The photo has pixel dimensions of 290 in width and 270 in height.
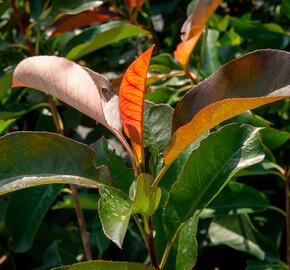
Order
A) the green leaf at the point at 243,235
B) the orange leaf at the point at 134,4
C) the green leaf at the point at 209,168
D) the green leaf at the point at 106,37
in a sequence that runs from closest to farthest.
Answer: the green leaf at the point at 209,168
the green leaf at the point at 243,235
the green leaf at the point at 106,37
the orange leaf at the point at 134,4

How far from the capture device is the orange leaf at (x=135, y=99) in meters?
0.87

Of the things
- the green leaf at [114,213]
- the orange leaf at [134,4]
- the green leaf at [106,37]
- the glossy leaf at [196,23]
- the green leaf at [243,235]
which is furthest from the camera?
the orange leaf at [134,4]

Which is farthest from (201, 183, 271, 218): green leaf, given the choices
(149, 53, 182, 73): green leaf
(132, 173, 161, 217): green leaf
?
(132, 173, 161, 217): green leaf

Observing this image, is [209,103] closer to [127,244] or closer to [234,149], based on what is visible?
[234,149]

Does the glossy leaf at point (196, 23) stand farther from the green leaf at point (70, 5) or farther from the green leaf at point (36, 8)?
the green leaf at point (36, 8)

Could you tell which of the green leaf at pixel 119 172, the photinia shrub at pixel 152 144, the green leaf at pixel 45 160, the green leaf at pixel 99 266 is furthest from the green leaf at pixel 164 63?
the green leaf at pixel 99 266

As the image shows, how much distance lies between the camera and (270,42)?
1.92 metres

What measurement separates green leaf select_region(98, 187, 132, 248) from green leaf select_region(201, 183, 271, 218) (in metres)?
0.57

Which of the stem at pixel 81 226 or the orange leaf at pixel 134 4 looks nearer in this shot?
the stem at pixel 81 226

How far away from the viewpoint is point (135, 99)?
2.93 ft

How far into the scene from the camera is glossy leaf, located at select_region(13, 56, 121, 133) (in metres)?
0.93

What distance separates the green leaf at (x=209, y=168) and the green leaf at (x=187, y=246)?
3cm

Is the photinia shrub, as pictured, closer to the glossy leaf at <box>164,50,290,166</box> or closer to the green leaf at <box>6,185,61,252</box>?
the glossy leaf at <box>164,50,290,166</box>

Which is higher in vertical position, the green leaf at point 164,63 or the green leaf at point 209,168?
the green leaf at point 209,168
